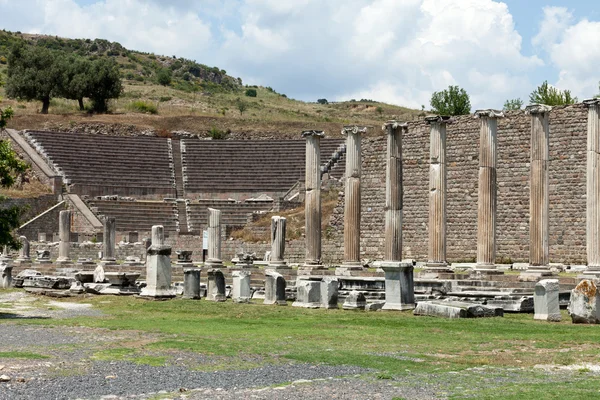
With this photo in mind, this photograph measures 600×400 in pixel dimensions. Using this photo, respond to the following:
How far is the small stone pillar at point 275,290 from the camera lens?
25.7 m

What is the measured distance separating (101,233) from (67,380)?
41.5 metres

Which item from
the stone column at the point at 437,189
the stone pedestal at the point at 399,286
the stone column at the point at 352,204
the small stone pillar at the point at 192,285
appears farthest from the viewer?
the stone column at the point at 352,204

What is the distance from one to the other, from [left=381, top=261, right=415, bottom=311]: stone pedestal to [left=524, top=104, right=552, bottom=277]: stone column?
203 inches

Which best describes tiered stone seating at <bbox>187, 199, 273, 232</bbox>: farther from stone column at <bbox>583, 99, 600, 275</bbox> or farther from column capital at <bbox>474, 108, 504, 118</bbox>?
stone column at <bbox>583, 99, 600, 275</bbox>

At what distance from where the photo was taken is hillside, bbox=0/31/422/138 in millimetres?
73938

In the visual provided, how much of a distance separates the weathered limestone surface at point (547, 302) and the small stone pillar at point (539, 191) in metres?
6.16

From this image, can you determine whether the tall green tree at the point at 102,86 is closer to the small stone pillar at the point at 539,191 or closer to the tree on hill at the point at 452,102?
the tree on hill at the point at 452,102

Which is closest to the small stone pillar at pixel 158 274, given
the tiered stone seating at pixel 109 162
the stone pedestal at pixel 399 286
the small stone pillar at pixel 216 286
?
the small stone pillar at pixel 216 286

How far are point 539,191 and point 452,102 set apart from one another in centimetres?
5216

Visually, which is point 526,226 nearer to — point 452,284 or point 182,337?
point 452,284

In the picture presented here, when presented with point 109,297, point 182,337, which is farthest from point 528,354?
point 109,297

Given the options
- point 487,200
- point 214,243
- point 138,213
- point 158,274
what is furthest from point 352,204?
point 138,213

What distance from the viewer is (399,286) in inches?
922

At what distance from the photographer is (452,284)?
84.9ft
